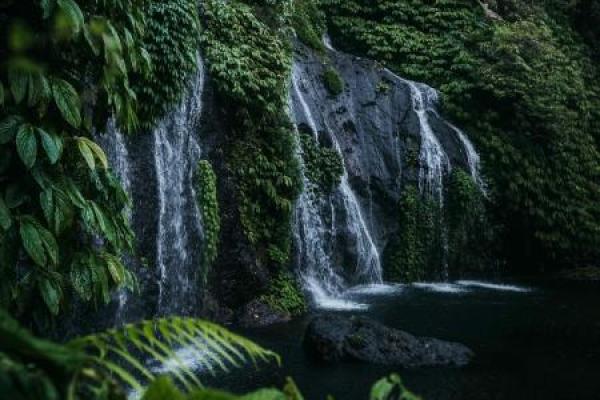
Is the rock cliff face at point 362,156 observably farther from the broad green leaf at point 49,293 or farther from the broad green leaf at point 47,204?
the broad green leaf at point 47,204

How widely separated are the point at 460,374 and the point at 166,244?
15.6ft

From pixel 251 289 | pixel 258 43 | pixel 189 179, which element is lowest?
pixel 251 289

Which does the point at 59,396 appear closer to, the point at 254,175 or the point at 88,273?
the point at 88,273

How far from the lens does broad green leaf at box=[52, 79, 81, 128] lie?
2789 millimetres

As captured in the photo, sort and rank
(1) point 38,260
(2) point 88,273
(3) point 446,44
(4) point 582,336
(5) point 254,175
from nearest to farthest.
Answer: (1) point 38,260 → (2) point 88,273 → (4) point 582,336 → (5) point 254,175 → (3) point 446,44

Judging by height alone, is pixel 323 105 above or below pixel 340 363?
above

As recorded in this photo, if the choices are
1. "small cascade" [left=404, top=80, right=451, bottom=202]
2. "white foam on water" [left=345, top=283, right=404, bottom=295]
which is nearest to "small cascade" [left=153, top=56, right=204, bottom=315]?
"white foam on water" [left=345, top=283, right=404, bottom=295]

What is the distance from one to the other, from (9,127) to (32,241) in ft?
1.79

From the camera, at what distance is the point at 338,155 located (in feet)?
42.4

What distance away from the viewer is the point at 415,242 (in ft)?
46.3

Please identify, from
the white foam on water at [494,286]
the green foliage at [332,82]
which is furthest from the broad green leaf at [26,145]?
the green foliage at [332,82]

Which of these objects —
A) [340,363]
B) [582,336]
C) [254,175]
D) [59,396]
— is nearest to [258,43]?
[254,175]

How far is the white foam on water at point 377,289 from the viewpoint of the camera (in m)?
12.0

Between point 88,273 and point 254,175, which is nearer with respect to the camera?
point 88,273
